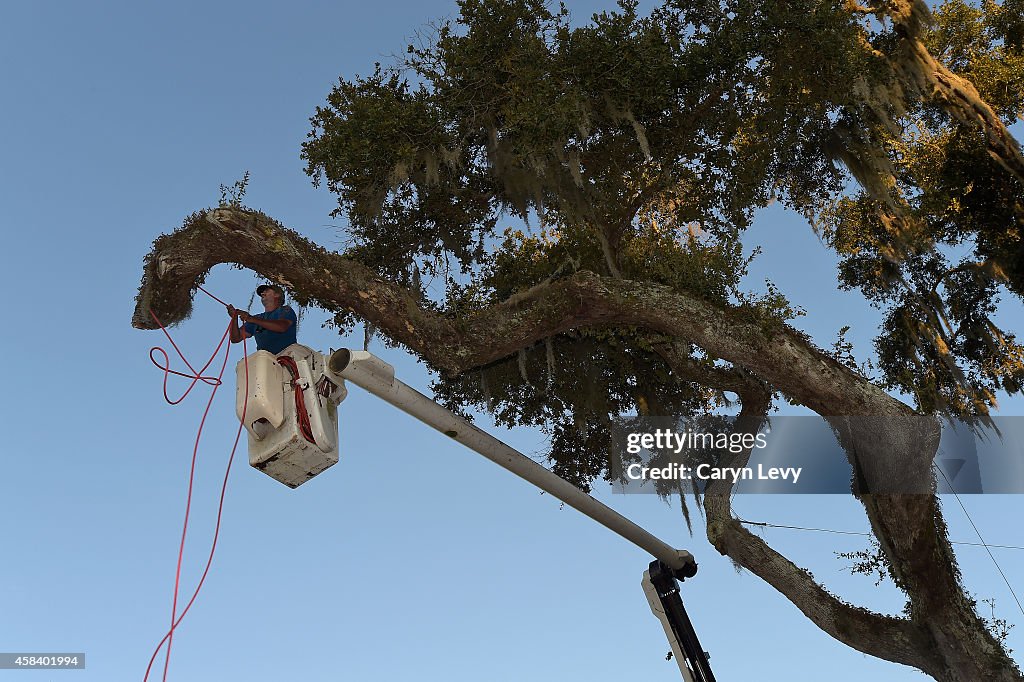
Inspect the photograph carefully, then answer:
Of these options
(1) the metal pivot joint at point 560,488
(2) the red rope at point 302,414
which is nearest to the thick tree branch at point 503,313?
(1) the metal pivot joint at point 560,488

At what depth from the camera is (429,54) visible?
565 inches

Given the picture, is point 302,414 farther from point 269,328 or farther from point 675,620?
point 675,620

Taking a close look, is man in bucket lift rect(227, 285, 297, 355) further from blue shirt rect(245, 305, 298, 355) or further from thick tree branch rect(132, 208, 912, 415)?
thick tree branch rect(132, 208, 912, 415)

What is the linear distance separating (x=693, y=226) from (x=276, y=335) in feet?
30.2

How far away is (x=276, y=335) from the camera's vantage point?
28.0 feet

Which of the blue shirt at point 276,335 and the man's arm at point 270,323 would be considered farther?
the blue shirt at point 276,335

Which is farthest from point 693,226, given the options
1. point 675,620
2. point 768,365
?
point 675,620

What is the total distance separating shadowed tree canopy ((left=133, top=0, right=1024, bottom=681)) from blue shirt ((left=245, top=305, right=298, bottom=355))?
2.59 meters

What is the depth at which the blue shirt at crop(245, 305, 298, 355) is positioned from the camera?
8.52 meters

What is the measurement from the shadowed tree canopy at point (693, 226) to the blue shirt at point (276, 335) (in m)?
2.59

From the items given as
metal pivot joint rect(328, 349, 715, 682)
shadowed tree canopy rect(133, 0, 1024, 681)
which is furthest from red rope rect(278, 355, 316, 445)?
shadowed tree canopy rect(133, 0, 1024, 681)

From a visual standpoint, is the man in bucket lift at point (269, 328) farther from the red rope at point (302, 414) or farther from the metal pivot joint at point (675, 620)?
the metal pivot joint at point (675, 620)

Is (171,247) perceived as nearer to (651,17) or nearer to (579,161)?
(579,161)

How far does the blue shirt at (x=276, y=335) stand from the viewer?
8.52 m
